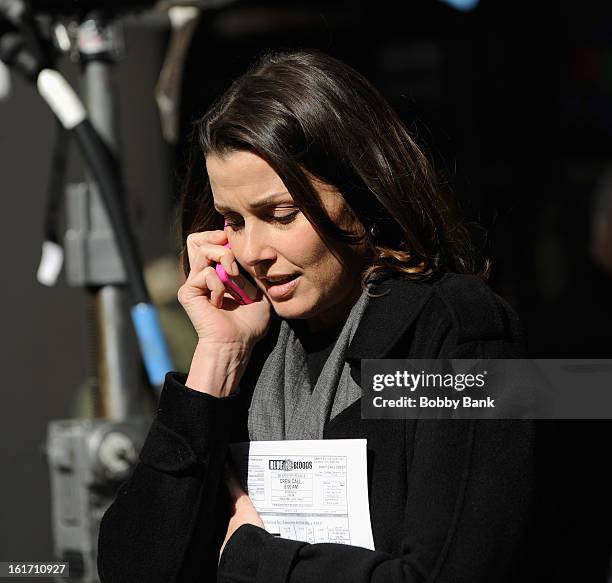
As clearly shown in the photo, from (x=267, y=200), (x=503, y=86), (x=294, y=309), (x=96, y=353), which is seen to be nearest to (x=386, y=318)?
(x=294, y=309)

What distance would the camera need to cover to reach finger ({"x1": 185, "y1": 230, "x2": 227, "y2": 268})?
79.2 inches

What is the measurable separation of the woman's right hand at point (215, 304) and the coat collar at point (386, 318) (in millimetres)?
210

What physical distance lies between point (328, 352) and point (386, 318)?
163 mm

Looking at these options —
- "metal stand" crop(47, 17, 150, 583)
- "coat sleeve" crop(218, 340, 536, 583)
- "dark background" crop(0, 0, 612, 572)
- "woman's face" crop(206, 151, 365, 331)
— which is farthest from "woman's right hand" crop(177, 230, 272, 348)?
"dark background" crop(0, 0, 612, 572)

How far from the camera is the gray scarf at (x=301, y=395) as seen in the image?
1813 mm

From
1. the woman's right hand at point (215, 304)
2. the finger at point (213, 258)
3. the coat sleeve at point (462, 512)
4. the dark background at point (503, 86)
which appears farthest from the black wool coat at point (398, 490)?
the dark background at point (503, 86)

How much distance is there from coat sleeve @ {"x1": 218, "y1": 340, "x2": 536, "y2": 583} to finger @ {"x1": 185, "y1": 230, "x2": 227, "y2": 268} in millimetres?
532

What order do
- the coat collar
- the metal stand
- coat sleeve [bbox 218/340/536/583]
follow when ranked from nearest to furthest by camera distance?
coat sleeve [bbox 218/340/536/583] < the coat collar < the metal stand

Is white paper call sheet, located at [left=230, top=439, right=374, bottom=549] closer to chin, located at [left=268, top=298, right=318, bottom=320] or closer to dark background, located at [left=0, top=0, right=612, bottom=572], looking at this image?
chin, located at [left=268, top=298, right=318, bottom=320]

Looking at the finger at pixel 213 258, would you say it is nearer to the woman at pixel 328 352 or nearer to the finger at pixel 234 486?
the woman at pixel 328 352

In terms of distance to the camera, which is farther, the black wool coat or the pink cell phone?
the pink cell phone

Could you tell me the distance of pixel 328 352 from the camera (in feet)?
6.30

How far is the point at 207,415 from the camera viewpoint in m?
1.82

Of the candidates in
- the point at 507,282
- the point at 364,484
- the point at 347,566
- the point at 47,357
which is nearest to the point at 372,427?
the point at 364,484
